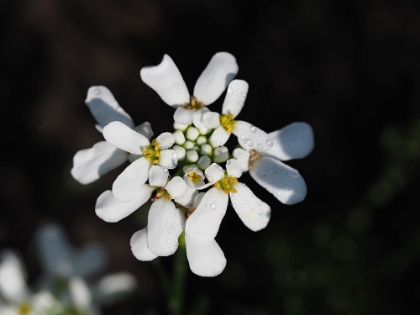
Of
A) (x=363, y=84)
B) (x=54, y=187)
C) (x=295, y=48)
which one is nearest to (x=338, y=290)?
(x=363, y=84)

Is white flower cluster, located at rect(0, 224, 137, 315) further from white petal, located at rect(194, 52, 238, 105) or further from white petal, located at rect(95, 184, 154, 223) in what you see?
white petal, located at rect(194, 52, 238, 105)

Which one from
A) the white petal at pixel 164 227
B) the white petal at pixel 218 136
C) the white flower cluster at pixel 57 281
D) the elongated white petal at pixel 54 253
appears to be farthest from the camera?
the elongated white petal at pixel 54 253

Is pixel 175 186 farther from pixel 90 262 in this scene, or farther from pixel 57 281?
pixel 57 281

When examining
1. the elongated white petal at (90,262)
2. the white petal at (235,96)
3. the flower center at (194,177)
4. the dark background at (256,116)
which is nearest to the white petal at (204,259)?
the flower center at (194,177)

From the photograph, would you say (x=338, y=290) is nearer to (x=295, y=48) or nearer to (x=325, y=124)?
(x=325, y=124)

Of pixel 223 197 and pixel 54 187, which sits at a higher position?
pixel 223 197

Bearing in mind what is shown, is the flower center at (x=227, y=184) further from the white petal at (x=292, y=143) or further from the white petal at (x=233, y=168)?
the white petal at (x=292, y=143)
